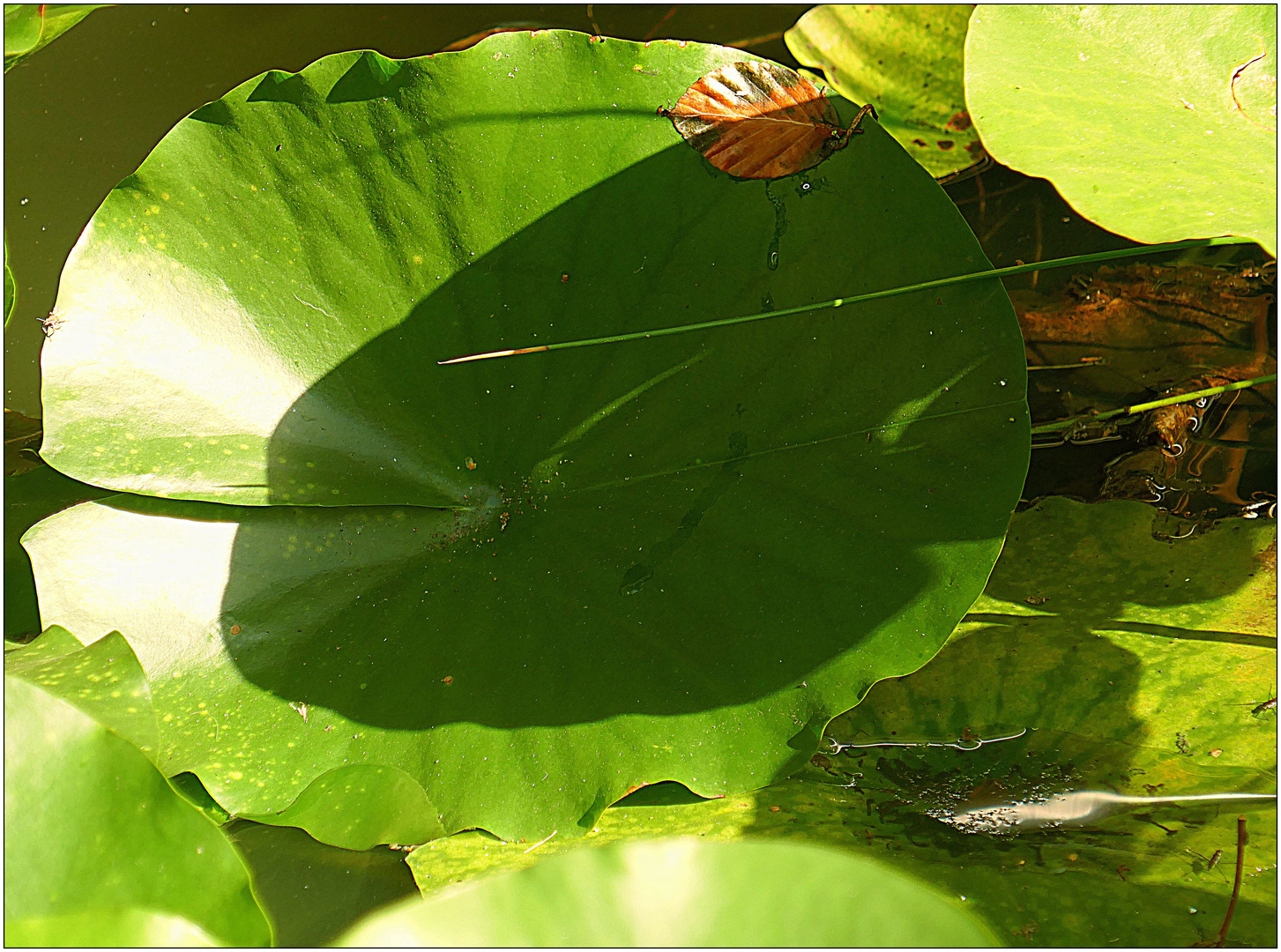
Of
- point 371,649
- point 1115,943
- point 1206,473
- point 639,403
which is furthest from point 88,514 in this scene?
point 1206,473

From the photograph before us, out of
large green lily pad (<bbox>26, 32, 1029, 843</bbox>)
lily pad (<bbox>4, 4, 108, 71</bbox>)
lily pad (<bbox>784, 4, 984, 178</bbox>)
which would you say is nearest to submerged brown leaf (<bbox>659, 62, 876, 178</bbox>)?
large green lily pad (<bbox>26, 32, 1029, 843</bbox>)

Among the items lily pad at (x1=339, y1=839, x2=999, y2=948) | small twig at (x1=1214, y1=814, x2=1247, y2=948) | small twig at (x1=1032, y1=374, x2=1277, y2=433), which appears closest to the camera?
lily pad at (x1=339, y1=839, x2=999, y2=948)

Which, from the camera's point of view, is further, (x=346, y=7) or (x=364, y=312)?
(x=346, y=7)

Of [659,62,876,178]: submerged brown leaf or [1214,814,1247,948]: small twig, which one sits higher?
[659,62,876,178]: submerged brown leaf

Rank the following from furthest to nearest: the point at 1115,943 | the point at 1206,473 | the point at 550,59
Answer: the point at 1206,473, the point at 550,59, the point at 1115,943

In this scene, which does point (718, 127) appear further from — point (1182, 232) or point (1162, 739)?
point (1162, 739)

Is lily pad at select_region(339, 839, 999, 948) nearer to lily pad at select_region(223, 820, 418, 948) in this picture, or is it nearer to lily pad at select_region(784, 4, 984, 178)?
lily pad at select_region(223, 820, 418, 948)
